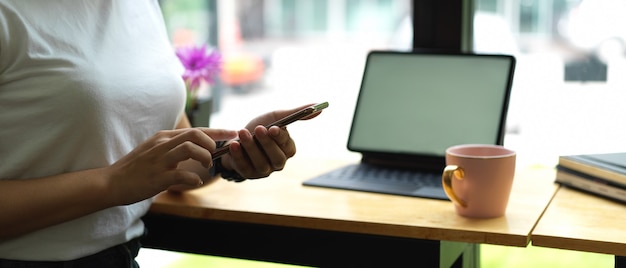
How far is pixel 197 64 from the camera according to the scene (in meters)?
1.67

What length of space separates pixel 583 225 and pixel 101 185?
0.69 metres

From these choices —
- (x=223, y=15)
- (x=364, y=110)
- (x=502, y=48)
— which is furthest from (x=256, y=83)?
(x=364, y=110)

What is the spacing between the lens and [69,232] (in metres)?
1.13

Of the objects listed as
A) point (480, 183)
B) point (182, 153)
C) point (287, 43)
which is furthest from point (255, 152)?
point (287, 43)

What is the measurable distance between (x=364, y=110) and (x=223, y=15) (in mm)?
1270

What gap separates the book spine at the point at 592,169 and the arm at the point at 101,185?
0.65 m

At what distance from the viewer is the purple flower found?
166 centimetres

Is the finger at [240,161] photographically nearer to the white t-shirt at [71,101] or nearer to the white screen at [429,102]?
the white t-shirt at [71,101]

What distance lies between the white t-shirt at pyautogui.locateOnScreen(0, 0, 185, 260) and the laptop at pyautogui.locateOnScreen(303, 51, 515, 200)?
0.38m

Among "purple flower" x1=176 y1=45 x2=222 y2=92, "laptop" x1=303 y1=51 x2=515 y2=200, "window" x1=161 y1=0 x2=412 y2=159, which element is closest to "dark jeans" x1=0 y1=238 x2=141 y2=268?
"laptop" x1=303 y1=51 x2=515 y2=200

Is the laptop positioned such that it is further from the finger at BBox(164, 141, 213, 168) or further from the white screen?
the finger at BBox(164, 141, 213, 168)

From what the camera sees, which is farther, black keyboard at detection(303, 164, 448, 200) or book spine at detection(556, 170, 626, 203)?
black keyboard at detection(303, 164, 448, 200)

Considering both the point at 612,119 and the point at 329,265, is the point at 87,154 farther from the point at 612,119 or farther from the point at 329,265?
the point at 612,119

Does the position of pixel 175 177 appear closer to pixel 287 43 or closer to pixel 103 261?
pixel 103 261
